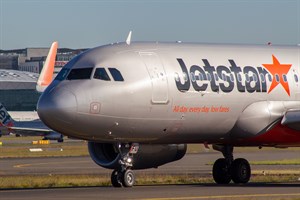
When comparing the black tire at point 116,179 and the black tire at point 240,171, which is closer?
the black tire at point 116,179

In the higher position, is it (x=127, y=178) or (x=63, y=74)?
(x=63, y=74)

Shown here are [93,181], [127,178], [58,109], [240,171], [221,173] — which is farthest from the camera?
[93,181]

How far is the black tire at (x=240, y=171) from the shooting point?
38.6 metres

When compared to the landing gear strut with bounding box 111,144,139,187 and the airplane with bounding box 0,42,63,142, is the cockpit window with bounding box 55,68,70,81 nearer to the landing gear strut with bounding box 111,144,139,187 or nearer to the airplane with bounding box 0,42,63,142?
the landing gear strut with bounding box 111,144,139,187

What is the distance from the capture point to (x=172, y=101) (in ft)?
112

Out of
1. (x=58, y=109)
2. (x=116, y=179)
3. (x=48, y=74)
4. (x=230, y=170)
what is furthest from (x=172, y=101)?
(x=48, y=74)

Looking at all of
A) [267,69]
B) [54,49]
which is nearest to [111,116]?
[267,69]

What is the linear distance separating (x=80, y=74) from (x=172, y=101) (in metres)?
3.31

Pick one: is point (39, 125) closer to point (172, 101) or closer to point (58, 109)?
point (172, 101)

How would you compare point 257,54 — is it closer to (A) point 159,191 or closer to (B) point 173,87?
(B) point 173,87

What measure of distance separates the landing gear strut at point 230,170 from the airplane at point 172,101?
39 millimetres

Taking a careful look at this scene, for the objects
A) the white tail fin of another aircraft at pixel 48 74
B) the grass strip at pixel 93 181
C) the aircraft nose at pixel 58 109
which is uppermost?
the white tail fin of another aircraft at pixel 48 74

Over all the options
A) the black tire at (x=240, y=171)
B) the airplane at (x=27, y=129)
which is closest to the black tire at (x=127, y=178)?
the black tire at (x=240, y=171)

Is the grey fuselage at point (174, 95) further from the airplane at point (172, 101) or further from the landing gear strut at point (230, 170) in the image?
the landing gear strut at point (230, 170)
